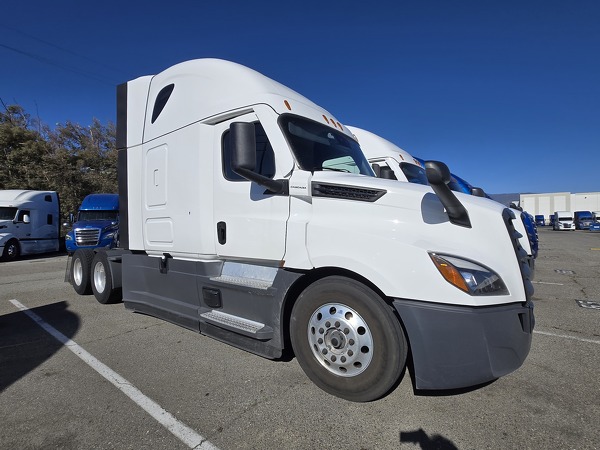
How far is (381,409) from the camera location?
2.66 metres

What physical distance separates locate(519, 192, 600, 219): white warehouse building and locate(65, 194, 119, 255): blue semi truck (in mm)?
74112

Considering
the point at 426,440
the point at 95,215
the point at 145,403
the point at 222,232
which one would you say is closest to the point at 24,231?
the point at 95,215

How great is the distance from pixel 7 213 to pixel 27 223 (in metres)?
0.80

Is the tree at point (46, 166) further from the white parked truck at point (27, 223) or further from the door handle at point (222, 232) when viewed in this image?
the door handle at point (222, 232)

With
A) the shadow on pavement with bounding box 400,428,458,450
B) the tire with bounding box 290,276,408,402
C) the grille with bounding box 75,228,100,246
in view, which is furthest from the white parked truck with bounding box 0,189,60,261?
the shadow on pavement with bounding box 400,428,458,450

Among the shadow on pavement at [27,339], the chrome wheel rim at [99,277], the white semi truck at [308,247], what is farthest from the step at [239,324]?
the chrome wheel rim at [99,277]

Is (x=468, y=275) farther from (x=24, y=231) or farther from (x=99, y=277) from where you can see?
(x=24, y=231)

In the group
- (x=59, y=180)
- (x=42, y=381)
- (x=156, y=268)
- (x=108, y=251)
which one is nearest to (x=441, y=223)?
(x=156, y=268)

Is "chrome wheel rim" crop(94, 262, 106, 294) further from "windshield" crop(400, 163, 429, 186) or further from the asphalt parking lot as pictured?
"windshield" crop(400, 163, 429, 186)

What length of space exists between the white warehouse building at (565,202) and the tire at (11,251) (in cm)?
7654

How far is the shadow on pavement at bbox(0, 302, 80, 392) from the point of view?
3.47 meters

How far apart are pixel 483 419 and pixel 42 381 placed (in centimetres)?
380

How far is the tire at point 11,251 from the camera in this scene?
14.0 m

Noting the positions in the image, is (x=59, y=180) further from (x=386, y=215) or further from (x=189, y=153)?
(x=386, y=215)
